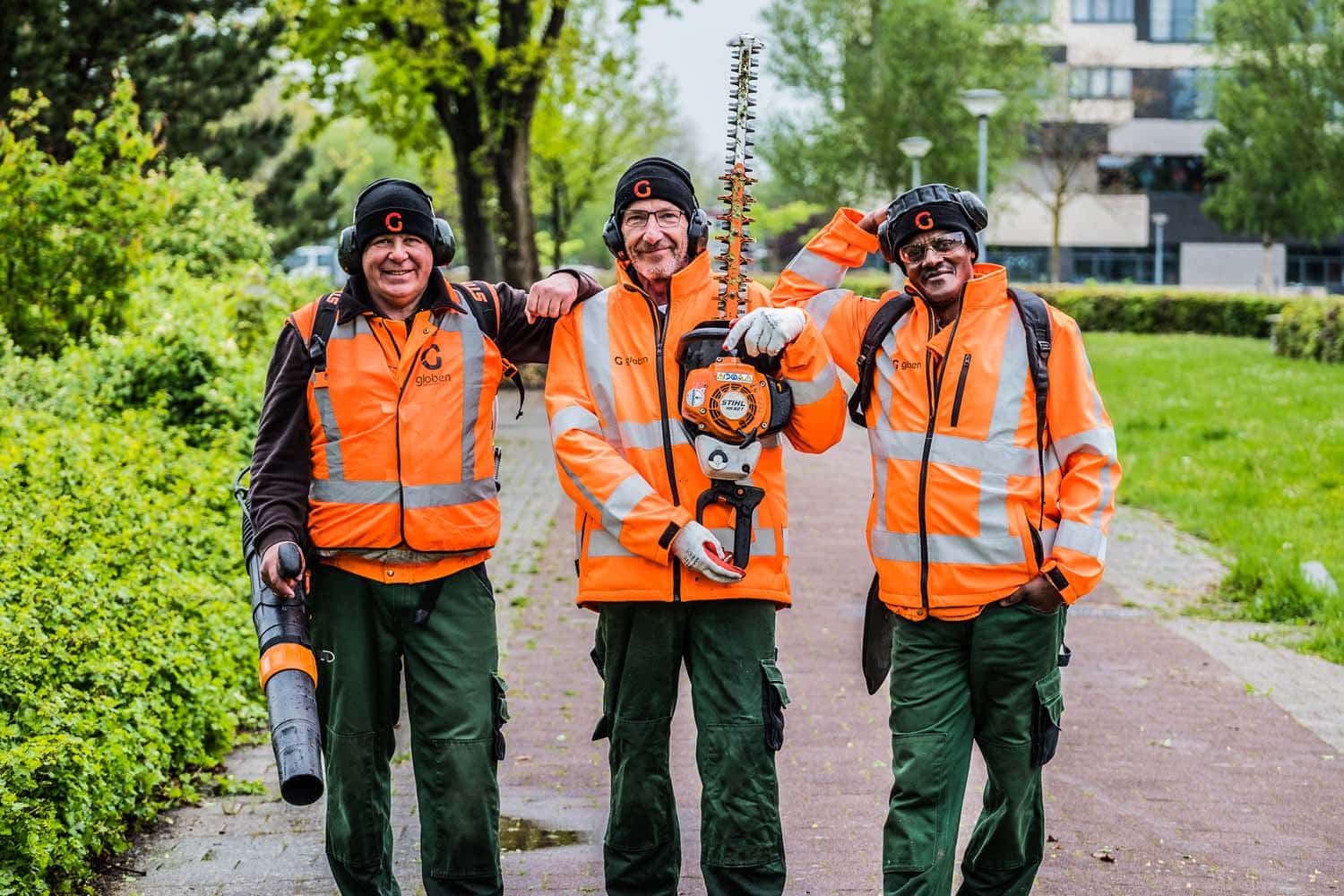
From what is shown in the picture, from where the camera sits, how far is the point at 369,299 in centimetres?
436

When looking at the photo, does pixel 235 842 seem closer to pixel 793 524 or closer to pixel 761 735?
pixel 761 735

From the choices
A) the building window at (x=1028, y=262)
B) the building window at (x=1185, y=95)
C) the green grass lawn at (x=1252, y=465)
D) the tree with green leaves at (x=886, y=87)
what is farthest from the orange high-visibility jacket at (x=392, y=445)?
the building window at (x=1185, y=95)

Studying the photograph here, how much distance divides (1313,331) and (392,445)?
2205 centimetres

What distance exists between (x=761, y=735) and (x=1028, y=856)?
848 millimetres

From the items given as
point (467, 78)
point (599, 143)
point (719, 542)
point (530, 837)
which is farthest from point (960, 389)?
point (599, 143)

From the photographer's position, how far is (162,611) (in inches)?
232

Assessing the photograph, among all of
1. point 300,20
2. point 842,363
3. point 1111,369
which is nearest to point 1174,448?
point 1111,369

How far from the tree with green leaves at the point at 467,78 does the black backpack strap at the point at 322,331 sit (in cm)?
1605

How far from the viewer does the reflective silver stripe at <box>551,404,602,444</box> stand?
4305 mm

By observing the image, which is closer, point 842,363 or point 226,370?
point 842,363

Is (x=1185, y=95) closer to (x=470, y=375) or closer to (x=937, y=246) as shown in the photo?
(x=937, y=246)

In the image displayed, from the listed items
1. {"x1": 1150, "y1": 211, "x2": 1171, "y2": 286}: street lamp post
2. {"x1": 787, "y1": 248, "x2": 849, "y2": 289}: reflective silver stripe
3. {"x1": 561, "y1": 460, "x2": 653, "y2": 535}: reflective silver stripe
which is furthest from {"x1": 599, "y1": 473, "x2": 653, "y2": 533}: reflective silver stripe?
{"x1": 1150, "y1": 211, "x2": 1171, "y2": 286}: street lamp post

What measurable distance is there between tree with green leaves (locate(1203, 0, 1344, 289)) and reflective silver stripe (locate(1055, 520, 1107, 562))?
25.4 meters

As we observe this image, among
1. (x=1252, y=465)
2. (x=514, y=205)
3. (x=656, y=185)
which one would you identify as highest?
(x=514, y=205)
